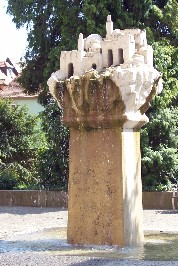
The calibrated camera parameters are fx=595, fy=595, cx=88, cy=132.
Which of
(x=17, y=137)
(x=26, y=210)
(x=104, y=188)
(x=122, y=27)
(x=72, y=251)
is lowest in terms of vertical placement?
(x=72, y=251)

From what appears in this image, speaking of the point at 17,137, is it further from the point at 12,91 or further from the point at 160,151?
the point at 12,91

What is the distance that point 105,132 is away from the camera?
9.13 meters

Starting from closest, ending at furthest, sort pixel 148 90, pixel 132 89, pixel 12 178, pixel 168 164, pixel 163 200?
1. pixel 132 89
2. pixel 148 90
3. pixel 163 200
4. pixel 168 164
5. pixel 12 178

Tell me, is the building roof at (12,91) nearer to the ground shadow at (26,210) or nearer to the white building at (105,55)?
the ground shadow at (26,210)

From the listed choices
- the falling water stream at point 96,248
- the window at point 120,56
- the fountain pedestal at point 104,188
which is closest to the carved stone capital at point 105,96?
the fountain pedestal at point 104,188

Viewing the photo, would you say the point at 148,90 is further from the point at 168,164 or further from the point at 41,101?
the point at 41,101

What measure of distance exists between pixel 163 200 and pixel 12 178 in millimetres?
6514

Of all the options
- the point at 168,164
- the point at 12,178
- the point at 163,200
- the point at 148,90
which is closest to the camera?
the point at 148,90

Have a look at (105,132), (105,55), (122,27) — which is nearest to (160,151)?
(122,27)

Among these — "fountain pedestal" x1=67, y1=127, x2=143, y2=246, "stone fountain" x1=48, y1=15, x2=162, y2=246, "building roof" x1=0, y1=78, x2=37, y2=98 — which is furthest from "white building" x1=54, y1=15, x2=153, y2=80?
"building roof" x1=0, y1=78, x2=37, y2=98

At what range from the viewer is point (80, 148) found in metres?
9.30

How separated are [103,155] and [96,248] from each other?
140cm

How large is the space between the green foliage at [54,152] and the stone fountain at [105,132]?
12884 mm

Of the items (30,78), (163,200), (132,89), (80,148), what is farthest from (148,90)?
(30,78)
